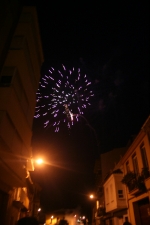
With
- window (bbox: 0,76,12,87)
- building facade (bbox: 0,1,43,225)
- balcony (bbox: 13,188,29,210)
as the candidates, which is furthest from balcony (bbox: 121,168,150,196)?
window (bbox: 0,76,12,87)

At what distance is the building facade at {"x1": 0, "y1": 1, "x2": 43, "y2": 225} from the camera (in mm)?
8938

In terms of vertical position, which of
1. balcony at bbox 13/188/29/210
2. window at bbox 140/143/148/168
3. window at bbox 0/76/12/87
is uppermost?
window at bbox 0/76/12/87

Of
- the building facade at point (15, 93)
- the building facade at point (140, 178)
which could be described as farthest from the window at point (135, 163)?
the building facade at point (15, 93)

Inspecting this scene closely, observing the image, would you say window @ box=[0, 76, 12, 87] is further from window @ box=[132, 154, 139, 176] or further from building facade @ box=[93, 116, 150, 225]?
window @ box=[132, 154, 139, 176]

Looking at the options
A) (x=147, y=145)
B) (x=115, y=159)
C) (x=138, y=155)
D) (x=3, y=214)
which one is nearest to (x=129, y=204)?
(x=138, y=155)

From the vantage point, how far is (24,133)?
14.5 metres

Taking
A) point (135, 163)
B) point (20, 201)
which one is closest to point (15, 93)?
point (20, 201)

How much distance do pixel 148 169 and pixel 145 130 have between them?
2598mm

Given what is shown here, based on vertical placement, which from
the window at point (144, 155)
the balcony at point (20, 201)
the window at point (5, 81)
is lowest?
the balcony at point (20, 201)

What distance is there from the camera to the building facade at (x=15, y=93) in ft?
29.3

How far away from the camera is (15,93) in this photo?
496 inches

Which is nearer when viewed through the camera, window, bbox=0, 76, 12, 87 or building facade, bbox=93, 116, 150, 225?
window, bbox=0, 76, 12, 87

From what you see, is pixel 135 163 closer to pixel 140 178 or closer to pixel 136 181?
pixel 136 181

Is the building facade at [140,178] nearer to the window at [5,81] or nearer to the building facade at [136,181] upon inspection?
the building facade at [136,181]
